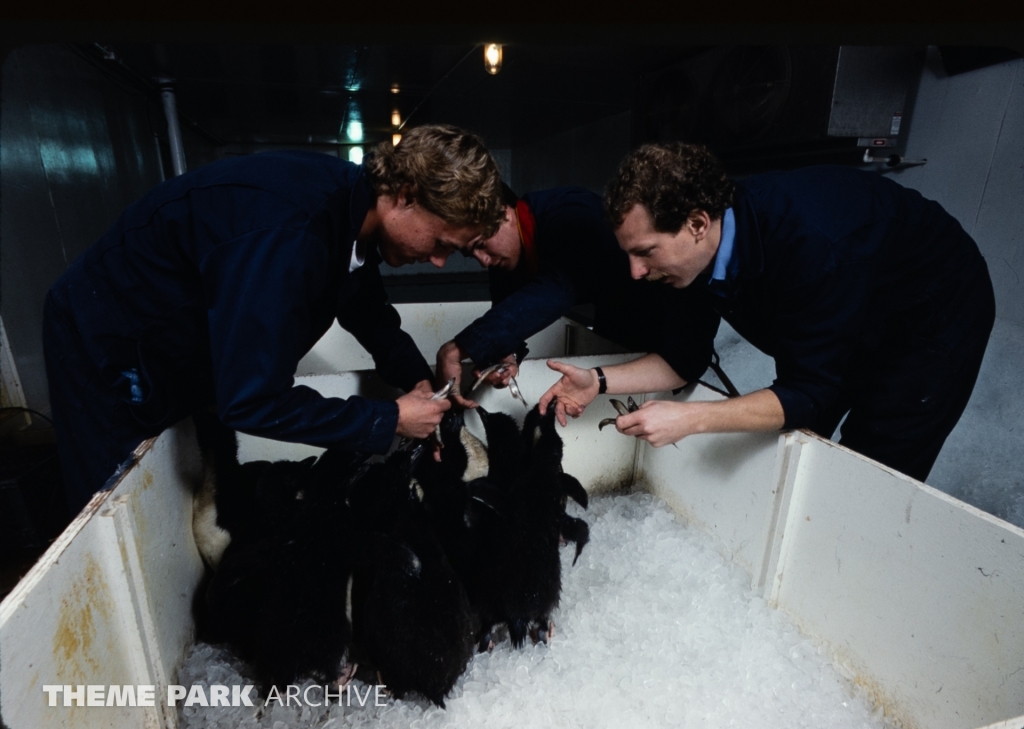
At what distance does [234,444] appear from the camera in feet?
4.68

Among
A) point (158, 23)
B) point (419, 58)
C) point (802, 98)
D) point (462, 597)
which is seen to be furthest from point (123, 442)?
point (419, 58)

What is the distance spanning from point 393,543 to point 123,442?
0.67m

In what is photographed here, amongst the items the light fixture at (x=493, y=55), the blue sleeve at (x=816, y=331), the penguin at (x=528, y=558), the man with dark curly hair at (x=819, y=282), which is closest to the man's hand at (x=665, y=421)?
the man with dark curly hair at (x=819, y=282)

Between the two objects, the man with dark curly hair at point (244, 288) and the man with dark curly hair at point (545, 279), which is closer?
the man with dark curly hair at point (244, 288)

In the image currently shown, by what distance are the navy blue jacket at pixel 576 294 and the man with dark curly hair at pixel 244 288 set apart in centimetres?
39

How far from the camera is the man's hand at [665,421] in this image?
1.38 m

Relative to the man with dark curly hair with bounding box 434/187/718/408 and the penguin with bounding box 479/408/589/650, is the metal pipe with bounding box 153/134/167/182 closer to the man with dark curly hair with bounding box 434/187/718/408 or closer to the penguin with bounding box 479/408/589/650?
the man with dark curly hair with bounding box 434/187/718/408

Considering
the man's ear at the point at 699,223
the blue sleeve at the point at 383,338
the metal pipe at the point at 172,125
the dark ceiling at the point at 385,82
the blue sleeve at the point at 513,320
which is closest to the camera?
the man's ear at the point at 699,223

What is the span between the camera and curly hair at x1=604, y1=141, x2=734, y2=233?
123 centimetres

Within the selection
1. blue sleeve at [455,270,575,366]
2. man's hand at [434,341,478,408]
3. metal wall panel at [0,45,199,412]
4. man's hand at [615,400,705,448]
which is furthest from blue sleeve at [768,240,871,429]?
metal wall panel at [0,45,199,412]

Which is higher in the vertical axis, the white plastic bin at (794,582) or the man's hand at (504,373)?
the man's hand at (504,373)

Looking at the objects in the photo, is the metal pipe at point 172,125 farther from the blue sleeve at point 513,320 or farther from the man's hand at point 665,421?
the man's hand at point 665,421

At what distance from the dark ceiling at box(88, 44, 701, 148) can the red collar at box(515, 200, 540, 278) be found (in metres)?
1.77

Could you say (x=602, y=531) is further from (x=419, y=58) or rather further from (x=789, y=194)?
(x=419, y=58)
